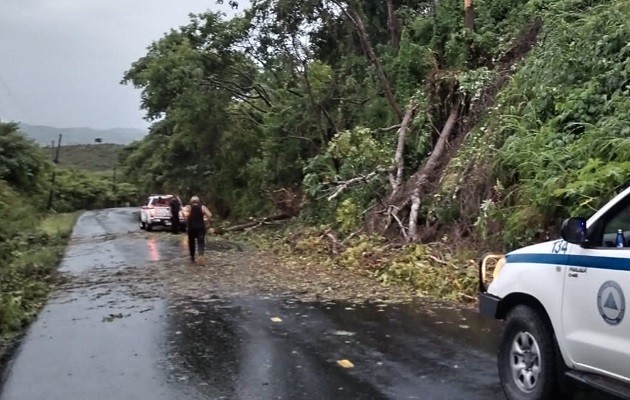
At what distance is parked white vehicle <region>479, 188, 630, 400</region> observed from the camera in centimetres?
427

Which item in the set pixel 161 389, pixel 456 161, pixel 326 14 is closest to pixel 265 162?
pixel 326 14

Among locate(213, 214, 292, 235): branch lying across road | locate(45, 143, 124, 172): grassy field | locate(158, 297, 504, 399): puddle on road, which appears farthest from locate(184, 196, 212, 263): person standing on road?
locate(45, 143, 124, 172): grassy field

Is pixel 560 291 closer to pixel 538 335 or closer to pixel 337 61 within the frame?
pixel 538 335

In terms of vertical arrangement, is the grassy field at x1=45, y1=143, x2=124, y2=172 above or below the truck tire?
above

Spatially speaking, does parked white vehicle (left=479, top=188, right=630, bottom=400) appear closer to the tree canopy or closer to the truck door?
the truck door

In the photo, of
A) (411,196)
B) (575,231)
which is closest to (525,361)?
(575,231)

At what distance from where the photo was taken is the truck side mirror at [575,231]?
4580mm

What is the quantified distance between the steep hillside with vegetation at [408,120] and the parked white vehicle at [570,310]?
4.05 m

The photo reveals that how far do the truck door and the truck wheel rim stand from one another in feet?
1.42

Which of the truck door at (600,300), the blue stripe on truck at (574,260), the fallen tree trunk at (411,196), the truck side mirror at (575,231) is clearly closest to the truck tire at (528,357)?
the truck door at (600,300)

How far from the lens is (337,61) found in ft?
84.2

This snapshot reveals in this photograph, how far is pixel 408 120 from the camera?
18438 millimetres

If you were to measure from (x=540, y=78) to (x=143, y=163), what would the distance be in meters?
46.7

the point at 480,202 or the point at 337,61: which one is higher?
the point at 337,61
